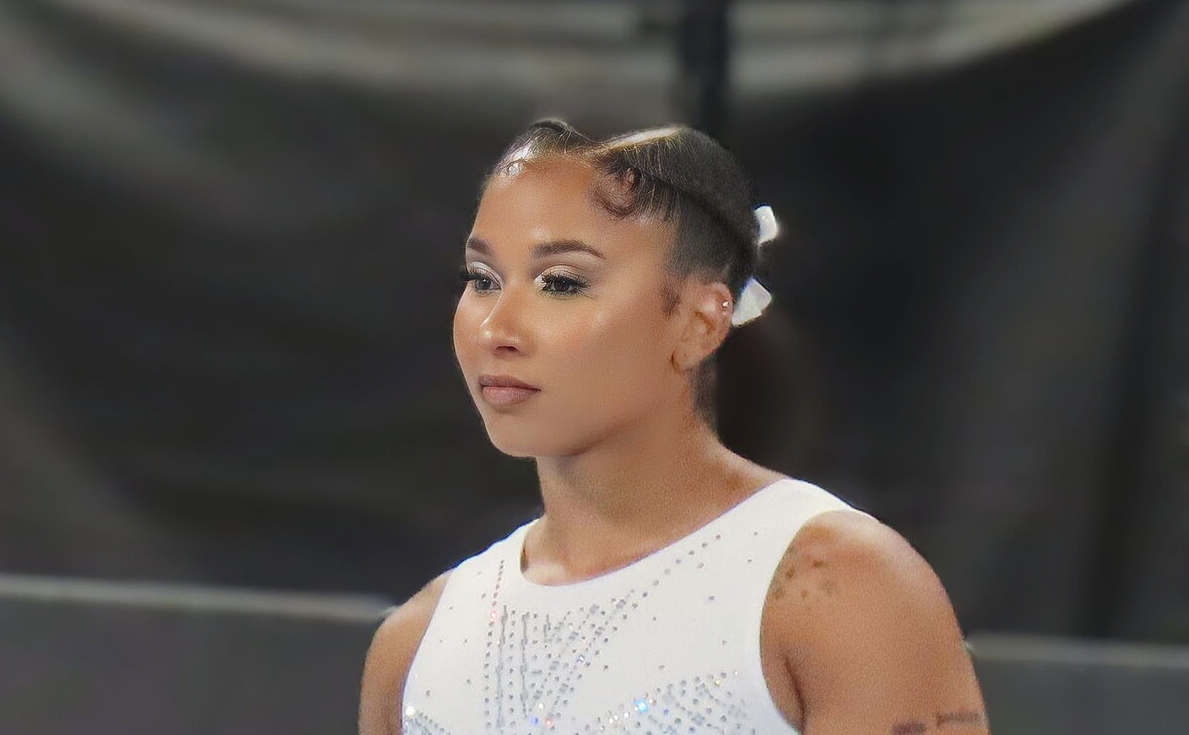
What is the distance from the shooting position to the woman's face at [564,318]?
4.03 feet

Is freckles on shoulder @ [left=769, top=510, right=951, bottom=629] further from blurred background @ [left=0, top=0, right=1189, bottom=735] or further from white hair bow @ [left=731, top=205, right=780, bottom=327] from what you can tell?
blurred background @ [left=0, top=0, right=1189, bottom=735]

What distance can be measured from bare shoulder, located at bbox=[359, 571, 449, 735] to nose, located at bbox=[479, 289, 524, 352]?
36cm

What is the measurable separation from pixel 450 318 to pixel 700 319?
1060mm

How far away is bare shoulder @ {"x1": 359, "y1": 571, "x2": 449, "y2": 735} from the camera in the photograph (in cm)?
144

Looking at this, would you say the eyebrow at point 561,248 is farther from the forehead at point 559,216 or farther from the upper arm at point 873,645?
the upper arm at point 873,645

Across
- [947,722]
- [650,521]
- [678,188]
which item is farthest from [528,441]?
[947,722]

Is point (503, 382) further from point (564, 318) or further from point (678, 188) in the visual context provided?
point (678, 188)

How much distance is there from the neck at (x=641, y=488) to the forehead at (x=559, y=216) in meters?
0.18

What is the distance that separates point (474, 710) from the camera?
1.32 meters

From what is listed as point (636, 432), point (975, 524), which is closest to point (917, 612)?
point (636, 432)

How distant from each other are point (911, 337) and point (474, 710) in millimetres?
1140

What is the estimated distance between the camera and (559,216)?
4.11ft

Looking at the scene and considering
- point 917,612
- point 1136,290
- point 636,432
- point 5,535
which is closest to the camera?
point 917,612

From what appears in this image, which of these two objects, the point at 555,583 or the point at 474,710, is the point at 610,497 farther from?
the point at 474,710
